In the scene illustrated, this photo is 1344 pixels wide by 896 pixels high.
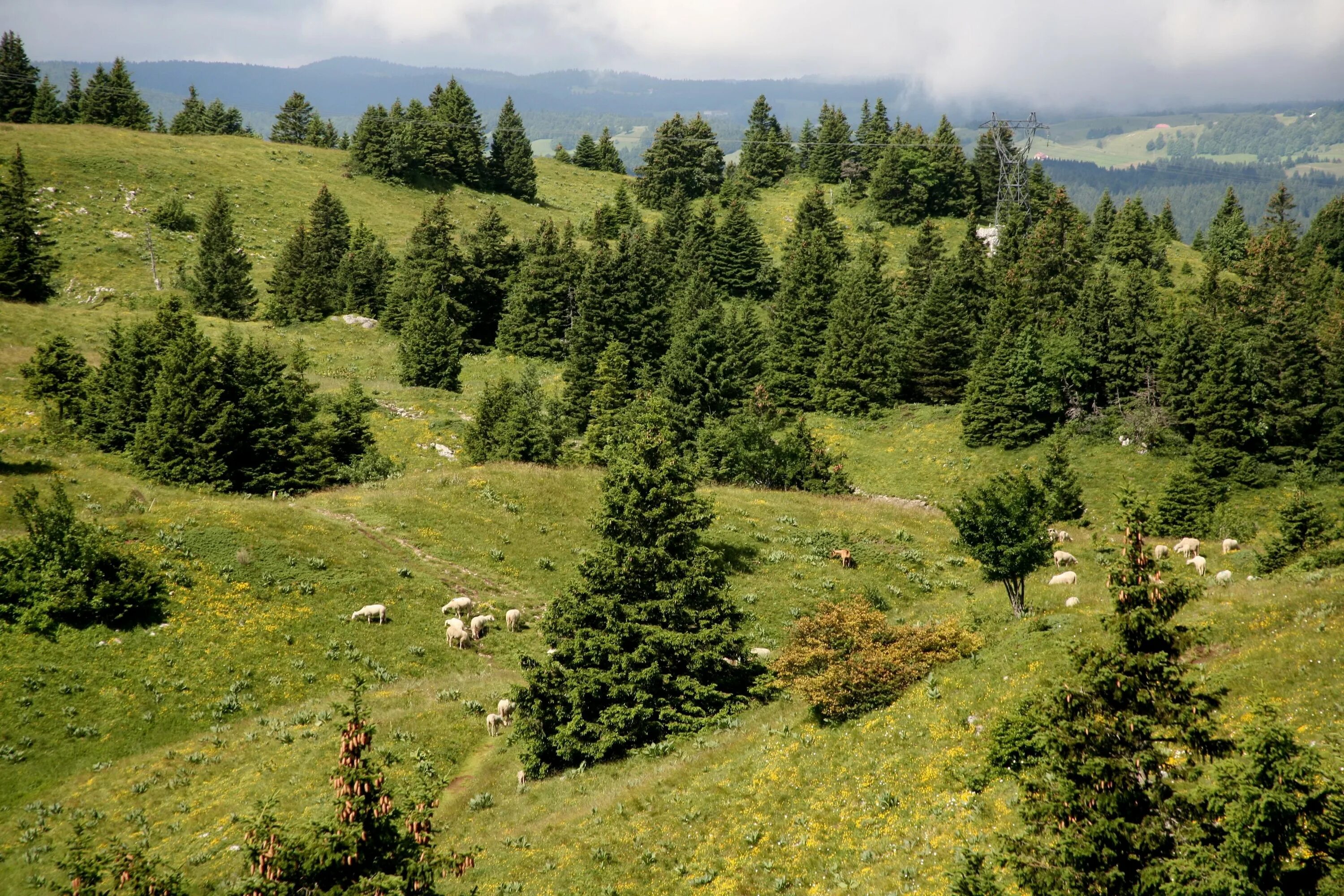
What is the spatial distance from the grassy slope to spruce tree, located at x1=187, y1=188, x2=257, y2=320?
34.3 meters

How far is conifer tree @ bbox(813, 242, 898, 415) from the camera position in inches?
3250

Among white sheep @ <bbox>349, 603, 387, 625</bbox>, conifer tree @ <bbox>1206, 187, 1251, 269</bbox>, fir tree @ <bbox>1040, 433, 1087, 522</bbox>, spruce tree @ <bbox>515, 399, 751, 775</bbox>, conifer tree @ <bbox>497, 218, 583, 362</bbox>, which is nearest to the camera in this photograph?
spruce tree @ <bbox>515, 399, 751, 775</bbox>

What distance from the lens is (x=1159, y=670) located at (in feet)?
42.0

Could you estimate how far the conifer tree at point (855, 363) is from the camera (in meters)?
82.6

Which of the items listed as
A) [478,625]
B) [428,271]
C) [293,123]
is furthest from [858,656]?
[293,123]

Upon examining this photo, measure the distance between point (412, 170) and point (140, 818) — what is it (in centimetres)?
12906

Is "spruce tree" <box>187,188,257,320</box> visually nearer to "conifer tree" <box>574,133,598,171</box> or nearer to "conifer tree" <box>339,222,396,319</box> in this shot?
"conifer tree" <box>339,222,396,319</box>

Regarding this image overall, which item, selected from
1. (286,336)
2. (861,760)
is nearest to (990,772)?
(861,760)

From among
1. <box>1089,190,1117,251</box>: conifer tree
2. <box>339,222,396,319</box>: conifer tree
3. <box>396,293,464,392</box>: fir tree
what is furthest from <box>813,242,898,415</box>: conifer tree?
<box>339,222,396,319</box>: conifer tree

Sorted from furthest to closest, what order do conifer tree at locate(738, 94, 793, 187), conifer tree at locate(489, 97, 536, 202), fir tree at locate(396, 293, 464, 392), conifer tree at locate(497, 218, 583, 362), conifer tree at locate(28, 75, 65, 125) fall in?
1. conifer tree at locate(489, 97, 536, 202)
2. conifer tree at locate(738, 94, 793, 187)
3. conifer tree at locate(28, 75, 65, 125)
4. conifer tree at locate(497, 218, 583, 362)
5. fir tree at locate(396, 293, 464, 392)

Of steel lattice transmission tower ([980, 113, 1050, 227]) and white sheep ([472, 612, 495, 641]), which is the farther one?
steel lattice transmission tower ([980, 113, 1050, 227])

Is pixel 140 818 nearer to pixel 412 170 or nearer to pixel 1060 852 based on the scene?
pixel 1060 852

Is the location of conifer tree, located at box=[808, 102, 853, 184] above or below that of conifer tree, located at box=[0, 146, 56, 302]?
above

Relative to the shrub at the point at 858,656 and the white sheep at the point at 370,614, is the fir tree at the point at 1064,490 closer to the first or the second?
the shrub at the point at 858,656
